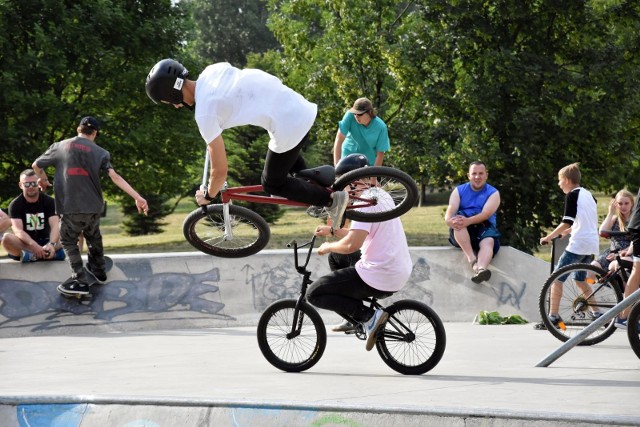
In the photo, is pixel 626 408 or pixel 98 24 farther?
pixel 98 24

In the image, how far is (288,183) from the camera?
7055 millimetres

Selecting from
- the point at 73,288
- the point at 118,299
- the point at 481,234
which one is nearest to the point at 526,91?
the point at 481,234

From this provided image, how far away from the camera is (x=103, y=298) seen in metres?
11.9

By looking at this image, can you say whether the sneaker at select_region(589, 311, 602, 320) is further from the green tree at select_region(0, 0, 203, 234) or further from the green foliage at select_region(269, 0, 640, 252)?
the green tree at select_region(0, 0, 203, 234)

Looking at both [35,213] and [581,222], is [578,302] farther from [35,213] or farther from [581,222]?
[35,213]

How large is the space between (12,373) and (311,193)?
318 centimetres

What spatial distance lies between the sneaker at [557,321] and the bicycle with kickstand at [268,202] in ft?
9.50

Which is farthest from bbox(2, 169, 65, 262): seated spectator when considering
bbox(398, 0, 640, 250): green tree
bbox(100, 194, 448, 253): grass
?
bbox(398, 0, 640, 250): green tree

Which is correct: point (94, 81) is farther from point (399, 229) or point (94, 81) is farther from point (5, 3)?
point (399, 229)

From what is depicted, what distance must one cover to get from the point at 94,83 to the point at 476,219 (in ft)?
53.4

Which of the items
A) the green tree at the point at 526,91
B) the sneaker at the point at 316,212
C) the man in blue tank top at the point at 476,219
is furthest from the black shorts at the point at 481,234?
the green tree at the point at 526,91

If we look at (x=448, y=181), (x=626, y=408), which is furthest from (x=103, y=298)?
(x=448, y=181)

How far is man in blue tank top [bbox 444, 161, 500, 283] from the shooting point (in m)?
11.9

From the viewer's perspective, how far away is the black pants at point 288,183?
6957 millimetres
